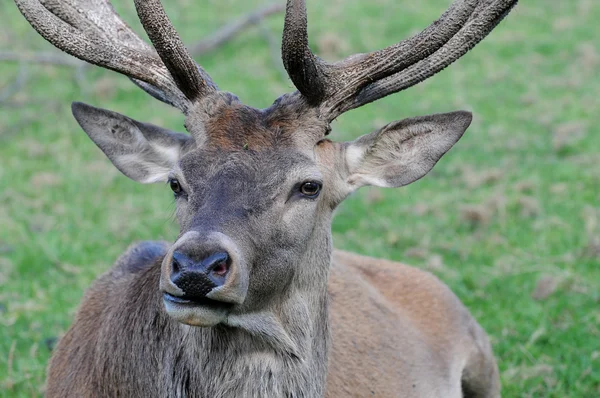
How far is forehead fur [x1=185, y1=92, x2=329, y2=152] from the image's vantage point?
3.91 metres

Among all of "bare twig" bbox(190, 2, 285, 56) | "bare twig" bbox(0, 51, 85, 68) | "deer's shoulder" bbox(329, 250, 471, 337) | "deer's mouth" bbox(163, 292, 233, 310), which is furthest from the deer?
"bare twig" bbox(190, 2, 285, 56)

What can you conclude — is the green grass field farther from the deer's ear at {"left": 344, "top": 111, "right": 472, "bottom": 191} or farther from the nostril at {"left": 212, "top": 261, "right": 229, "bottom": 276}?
the nostril at {"left": 212, "top": 261, "right": 229, "bottom": 276}

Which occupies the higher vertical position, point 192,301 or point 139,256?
point 192,301

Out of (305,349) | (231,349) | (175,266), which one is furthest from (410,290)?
(175,266)

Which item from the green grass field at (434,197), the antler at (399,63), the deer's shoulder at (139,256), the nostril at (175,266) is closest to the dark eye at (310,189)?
the antler at (399,63)

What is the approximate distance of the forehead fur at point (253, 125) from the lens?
3.91 meters

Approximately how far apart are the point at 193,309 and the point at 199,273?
0.66 ft

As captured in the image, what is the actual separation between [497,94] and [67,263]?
290 inches

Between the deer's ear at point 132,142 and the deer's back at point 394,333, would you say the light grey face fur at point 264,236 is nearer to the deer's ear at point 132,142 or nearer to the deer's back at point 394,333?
the deer's ear at point 132,142

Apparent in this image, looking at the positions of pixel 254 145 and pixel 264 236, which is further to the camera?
pixel 254 145

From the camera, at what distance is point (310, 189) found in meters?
3.96

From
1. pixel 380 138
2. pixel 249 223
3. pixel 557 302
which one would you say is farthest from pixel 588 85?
pixel 249 223

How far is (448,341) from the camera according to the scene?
597 centimetres

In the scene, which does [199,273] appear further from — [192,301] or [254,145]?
[254,145]
